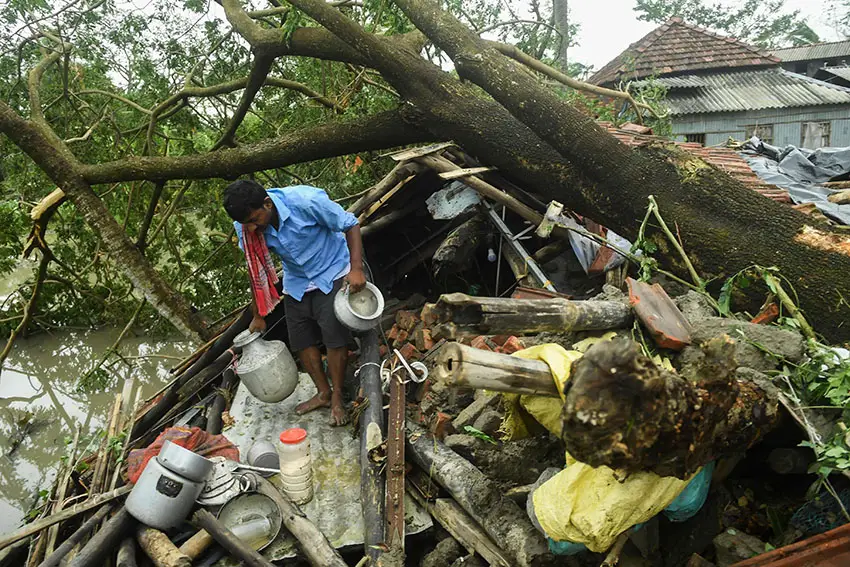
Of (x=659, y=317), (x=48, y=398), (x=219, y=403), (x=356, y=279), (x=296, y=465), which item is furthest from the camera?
(x=48, y=398)

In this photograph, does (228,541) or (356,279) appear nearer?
(228,541)

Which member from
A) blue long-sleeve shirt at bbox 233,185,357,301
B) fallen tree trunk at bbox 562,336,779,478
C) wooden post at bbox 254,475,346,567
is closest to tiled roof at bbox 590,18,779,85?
blue long-sleeve shirt at bbox 233,185,357,301

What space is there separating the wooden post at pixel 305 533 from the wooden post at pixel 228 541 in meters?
0.18

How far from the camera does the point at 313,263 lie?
12.4 ft

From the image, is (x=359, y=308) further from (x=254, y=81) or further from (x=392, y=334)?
(x=254, y=81)

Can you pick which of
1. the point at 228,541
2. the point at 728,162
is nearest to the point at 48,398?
the point at 228,541

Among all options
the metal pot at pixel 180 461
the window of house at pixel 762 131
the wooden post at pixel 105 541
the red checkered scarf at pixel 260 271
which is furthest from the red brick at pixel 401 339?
the window of house at pixel 762 131

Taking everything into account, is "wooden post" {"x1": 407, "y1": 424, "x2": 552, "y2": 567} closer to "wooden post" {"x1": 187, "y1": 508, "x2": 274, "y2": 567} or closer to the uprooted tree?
"wooden post" {"x1": 187, "y1": 508, "x2": 274, "y2": 567}

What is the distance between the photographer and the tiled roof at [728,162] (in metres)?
4.08

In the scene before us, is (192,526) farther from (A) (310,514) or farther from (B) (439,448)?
(B) (439,448)

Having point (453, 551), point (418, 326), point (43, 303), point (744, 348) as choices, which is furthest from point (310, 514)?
point (43, 303)

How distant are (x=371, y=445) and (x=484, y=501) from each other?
723 mm

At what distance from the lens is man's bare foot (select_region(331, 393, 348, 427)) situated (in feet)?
12.6

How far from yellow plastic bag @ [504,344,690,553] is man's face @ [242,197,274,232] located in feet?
6.95
